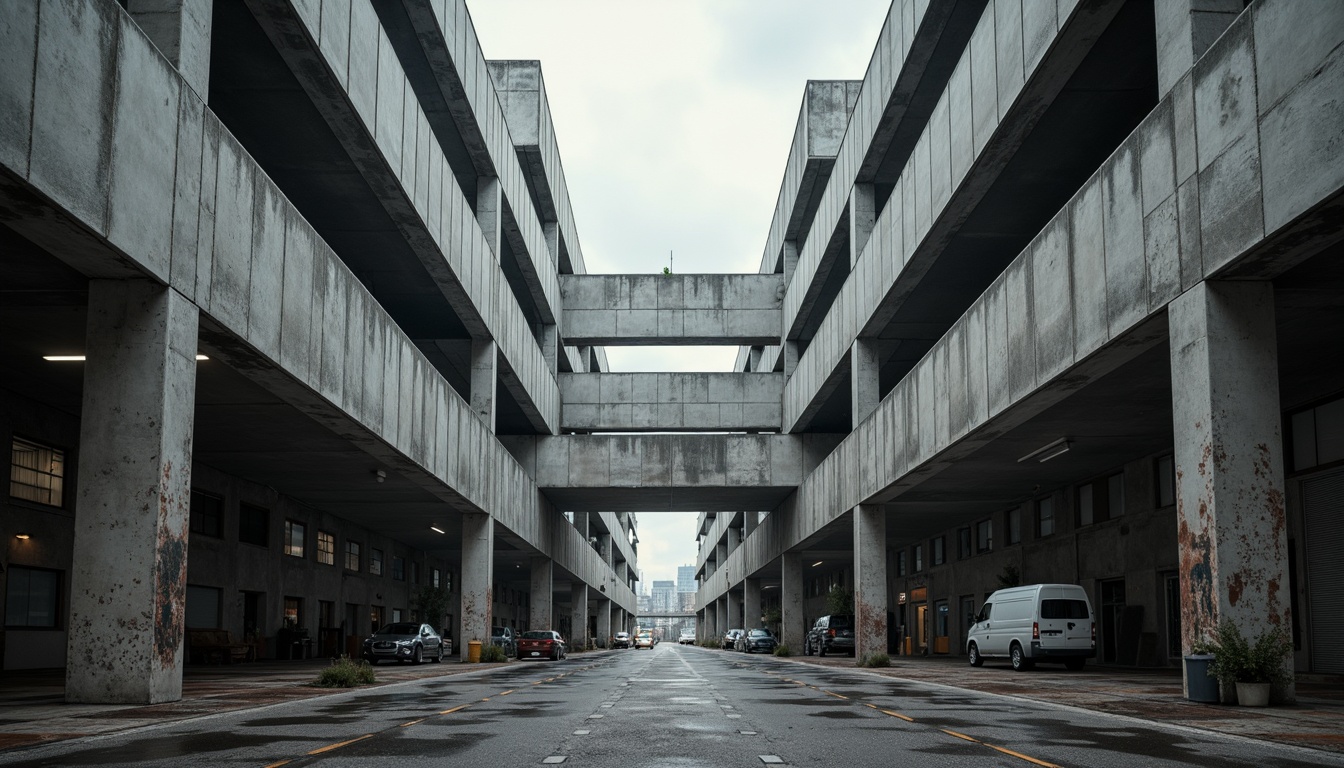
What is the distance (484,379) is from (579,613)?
41.4 meters

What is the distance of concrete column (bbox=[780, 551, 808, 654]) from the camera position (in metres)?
53.8

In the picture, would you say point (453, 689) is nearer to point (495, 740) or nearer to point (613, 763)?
point (495, 740)

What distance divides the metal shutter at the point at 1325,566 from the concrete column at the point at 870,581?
14881mm

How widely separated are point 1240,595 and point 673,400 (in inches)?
1540

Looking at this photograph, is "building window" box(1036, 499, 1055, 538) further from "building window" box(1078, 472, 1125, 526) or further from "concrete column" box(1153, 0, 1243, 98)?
"concrete column" box(1153, 0, 1243, 98)

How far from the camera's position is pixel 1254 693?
1448 cm

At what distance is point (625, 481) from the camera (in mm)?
49500

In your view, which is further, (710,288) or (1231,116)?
(710,288)

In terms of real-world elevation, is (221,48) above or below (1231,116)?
above

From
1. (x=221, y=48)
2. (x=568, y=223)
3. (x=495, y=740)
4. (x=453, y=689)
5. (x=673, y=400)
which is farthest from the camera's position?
(x=568, y=223)

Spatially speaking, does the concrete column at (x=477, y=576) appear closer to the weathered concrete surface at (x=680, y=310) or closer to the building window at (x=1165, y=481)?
the weathered concrete surface at (x=680, y=310)

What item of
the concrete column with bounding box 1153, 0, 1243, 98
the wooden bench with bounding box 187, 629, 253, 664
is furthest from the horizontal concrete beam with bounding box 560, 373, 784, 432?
the concrete column with bounding box 1153, 0, 1243, 98

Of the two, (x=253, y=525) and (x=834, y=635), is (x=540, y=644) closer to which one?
(x=834, y=635)

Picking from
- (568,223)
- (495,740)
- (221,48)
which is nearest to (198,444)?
(221,48)
